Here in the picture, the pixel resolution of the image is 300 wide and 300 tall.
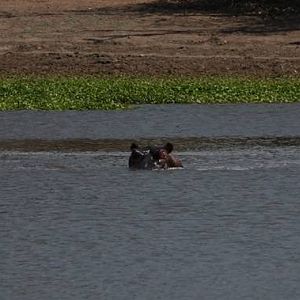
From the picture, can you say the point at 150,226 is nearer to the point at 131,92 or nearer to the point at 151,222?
the point at 151,222

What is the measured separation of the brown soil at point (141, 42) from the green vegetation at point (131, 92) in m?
0.94

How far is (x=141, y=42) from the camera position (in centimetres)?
2781

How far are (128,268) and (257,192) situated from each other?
371 cm

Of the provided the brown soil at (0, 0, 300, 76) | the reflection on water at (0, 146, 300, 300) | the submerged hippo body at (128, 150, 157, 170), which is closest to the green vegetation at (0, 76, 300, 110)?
the brown soil at (0, 0, 300, 76)

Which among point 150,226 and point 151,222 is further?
point 151,222

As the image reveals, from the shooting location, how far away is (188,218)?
15.4m

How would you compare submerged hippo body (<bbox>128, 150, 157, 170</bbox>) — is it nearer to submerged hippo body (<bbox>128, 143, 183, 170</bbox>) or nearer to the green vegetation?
submerged hippo body (<bbox>128, 143, 183, 170</bbox>)

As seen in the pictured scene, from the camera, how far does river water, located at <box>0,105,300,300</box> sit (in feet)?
42.2

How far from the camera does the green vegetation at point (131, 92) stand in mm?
23406

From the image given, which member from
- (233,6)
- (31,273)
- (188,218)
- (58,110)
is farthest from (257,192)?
(233,6)

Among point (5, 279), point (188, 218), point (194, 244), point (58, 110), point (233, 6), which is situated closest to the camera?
point (5, 279)

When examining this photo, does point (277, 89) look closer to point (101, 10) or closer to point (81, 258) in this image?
point (101, 10)

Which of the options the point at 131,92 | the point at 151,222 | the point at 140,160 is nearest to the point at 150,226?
the point at 151,222

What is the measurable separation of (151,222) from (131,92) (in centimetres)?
893
